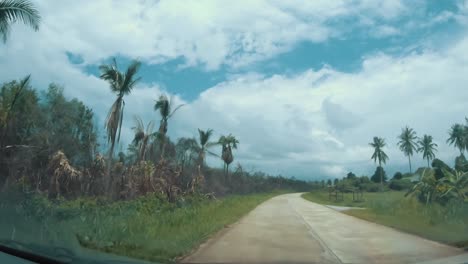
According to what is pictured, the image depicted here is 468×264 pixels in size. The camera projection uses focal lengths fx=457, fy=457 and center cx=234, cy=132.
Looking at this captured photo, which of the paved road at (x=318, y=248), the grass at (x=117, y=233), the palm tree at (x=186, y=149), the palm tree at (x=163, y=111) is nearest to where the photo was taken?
the grass at (x=117, y=233)

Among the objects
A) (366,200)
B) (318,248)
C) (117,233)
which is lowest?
(318,248)

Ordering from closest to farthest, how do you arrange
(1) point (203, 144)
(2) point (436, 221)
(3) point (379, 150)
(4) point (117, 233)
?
(4) point (117, 233)
(2) point (436, 221)
(1) point (203, 144)
(3) point (379, 150)

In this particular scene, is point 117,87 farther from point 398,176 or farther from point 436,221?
point 398,176

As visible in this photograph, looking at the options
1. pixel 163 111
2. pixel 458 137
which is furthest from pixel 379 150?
pixel 163 111

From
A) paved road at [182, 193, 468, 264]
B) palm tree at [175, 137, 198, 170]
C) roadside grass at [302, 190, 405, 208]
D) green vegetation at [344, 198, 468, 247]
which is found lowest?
paved road at [182, 193, 468, 264]

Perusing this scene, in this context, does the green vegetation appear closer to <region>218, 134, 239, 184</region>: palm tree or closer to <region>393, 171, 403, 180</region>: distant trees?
<region>218, 134, 239, 184</region>: palm tree

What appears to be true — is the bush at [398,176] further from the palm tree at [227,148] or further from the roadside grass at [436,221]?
the roadside grass at [436,221]

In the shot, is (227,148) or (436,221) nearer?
(436,221)

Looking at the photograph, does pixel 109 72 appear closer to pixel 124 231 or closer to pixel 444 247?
pixel 124 231

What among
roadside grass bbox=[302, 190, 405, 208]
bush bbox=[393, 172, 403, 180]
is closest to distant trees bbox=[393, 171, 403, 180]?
bush bbox=[393, 172, 403, 180]

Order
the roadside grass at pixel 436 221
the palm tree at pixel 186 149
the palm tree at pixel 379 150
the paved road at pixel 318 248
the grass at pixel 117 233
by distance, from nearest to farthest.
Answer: the grass at pixel 117 233
the paved road at pixel 318 248
the roadside grass at pixel 436 221
the palm tree at pixel 186 149
the palm tree at pixel 379 150

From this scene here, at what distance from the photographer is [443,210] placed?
56.2ft

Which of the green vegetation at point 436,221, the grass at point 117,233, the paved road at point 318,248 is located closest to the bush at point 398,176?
the green vegetation at point 436,221

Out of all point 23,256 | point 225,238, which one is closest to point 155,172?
point 225,238
